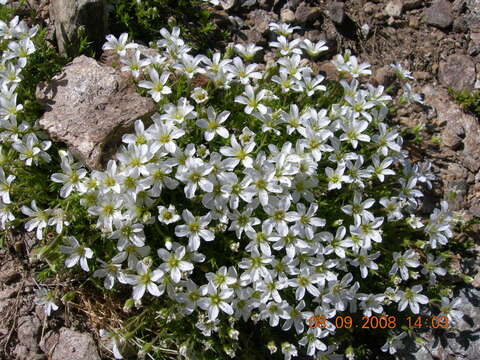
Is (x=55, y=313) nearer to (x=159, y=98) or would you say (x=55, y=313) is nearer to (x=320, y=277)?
(x=159, y=98)

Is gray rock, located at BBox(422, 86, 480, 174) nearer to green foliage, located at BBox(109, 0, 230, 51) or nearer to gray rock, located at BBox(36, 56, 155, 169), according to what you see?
green foliage, located at BBox(109, 0, 230, 51)

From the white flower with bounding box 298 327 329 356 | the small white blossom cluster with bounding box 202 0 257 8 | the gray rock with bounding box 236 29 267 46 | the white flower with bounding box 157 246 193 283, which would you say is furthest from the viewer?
the small white blossom cluster with bounding box 202 0 257 8

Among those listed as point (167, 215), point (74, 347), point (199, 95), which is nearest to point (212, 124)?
point (199, 95)

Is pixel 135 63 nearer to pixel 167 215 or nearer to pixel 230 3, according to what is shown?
pixel 167 215

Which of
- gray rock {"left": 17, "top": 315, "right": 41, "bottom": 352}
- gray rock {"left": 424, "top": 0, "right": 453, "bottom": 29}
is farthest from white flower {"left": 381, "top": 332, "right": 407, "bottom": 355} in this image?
gray rock {"left": 424, "top": 0, "right": 453, "bottom": 29}

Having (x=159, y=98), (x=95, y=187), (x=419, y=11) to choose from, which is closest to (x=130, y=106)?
(x=159, y=98)
